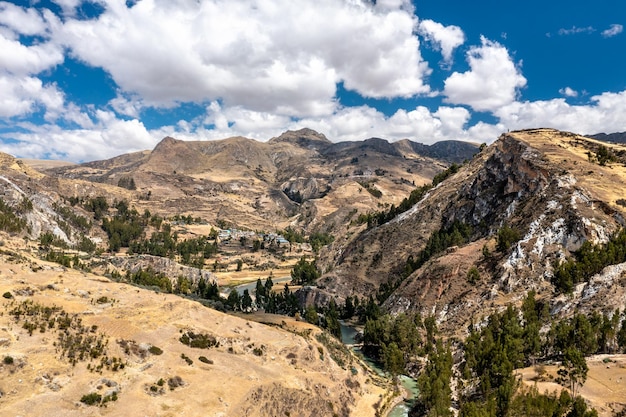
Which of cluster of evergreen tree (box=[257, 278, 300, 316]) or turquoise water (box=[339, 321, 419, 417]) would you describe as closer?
turquoise water (box=[339, 321, 419, 417])

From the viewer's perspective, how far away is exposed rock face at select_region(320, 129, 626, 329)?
351 ft

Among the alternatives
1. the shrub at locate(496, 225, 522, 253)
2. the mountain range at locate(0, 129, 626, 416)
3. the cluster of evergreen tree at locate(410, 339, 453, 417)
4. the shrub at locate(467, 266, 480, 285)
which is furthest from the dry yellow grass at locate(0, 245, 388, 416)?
the shrub at locate(496, 225, 522, 253)

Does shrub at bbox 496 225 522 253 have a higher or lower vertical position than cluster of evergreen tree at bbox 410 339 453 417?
higher

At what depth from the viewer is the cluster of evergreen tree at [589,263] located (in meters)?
94.2

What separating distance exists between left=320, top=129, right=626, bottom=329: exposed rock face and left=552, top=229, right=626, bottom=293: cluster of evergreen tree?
→ 483 cm

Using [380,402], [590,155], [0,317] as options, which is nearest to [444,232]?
[590,155]

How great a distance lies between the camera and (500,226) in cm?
13350

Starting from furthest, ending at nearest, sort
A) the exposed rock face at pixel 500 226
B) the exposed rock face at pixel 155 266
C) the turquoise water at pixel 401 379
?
1. the exposed rock face at pixel 155 266
2. the exposed rock face at pixel 500 226
3. the turquoise water at pixel 401 379

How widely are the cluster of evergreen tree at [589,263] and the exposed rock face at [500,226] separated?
483 cm

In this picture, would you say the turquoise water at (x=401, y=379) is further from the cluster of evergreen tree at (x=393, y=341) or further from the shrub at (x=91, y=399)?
the shrub at (x=91, y=399)

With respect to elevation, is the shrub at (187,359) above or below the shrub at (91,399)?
below

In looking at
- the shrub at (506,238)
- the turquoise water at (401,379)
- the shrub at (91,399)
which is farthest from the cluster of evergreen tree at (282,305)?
the shrub at (91,399)

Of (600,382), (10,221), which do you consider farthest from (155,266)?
(600,382)

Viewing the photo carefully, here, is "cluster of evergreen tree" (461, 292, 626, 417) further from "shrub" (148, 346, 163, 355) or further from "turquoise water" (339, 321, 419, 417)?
"shrub" (148, 346, 163, 355)
